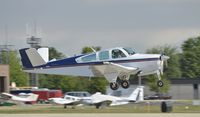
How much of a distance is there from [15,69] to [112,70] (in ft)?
407

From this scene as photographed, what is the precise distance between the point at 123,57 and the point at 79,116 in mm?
10891

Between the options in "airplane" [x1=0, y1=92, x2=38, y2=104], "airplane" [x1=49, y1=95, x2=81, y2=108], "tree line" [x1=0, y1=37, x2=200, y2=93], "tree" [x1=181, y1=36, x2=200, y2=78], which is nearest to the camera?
"airplane" [x1=49, y1=95, x2=81, y2=108]

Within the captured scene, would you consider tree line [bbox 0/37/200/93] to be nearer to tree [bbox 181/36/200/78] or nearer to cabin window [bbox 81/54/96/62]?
tree [bbox 181/36/200/78]

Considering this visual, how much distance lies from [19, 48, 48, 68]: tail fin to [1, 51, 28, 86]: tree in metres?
115

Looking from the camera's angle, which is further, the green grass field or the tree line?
the tree line

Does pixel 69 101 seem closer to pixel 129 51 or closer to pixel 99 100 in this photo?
pixel 99 100

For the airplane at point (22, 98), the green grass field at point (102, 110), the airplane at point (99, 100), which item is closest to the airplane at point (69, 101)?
the airplane at point (99, 100)

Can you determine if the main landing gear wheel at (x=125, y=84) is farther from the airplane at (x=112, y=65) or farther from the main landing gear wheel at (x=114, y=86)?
the main landing gear wheel at (x=114, y=86)

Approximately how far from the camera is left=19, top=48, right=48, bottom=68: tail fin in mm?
51031

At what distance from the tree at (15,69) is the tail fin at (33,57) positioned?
115 metres

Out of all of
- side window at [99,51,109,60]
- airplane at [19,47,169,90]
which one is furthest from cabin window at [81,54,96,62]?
side window at [99,51,109,60]


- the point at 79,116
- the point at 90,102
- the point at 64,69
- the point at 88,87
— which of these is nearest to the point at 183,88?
the point at 88,87

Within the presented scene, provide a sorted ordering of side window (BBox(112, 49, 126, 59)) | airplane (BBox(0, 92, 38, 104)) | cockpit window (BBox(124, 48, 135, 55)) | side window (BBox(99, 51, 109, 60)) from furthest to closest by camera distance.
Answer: airplane (BBox(0, 92, 38, 104)) < cockpit window (BBox(124, 48, 135, 55)) < side window (BBox(112, 49, 126, 59)) < side window (BBox(99, 51, 109, 60))

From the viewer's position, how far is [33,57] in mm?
51219
